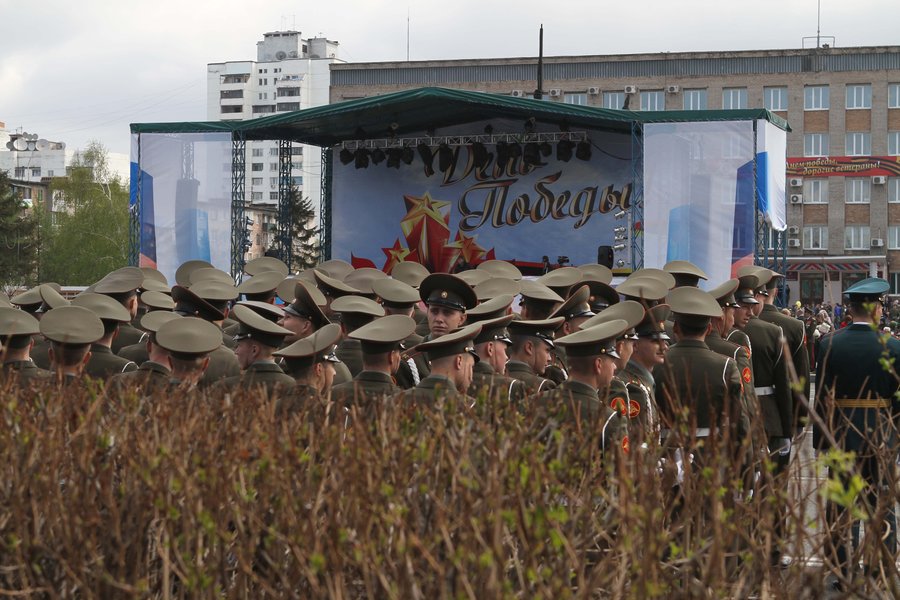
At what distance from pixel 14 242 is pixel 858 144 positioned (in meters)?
41.0

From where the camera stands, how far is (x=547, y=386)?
5.89 metres

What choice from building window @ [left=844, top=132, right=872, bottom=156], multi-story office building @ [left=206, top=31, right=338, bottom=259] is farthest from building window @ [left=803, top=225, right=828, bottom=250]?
multi-story office building @ [left=206, top=31, right=338, bottom=259]

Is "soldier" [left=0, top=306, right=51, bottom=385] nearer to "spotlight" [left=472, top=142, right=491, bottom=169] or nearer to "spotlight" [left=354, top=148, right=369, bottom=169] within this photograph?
"spotlight" [left=472, top=142, right=491, bottom=169]

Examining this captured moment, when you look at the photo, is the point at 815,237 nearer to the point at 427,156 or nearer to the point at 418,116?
the point at 427,156

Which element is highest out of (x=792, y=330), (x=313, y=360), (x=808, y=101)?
(x=808, y=101)

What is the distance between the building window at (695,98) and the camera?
5749 cm

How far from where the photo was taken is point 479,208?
23703 millimetres

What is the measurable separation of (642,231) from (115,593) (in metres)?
17.4

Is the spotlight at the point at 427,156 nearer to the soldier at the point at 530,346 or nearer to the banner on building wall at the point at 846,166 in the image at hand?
the soldier at the point at 530,346

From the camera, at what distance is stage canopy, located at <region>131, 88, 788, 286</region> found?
19.0 metres

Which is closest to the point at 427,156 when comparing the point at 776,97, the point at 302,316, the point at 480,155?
the point at 480,155

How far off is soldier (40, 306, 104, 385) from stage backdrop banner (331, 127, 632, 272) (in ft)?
54.9

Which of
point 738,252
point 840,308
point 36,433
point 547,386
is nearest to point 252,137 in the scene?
point 738,252

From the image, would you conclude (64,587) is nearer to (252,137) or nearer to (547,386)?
(547,386)
